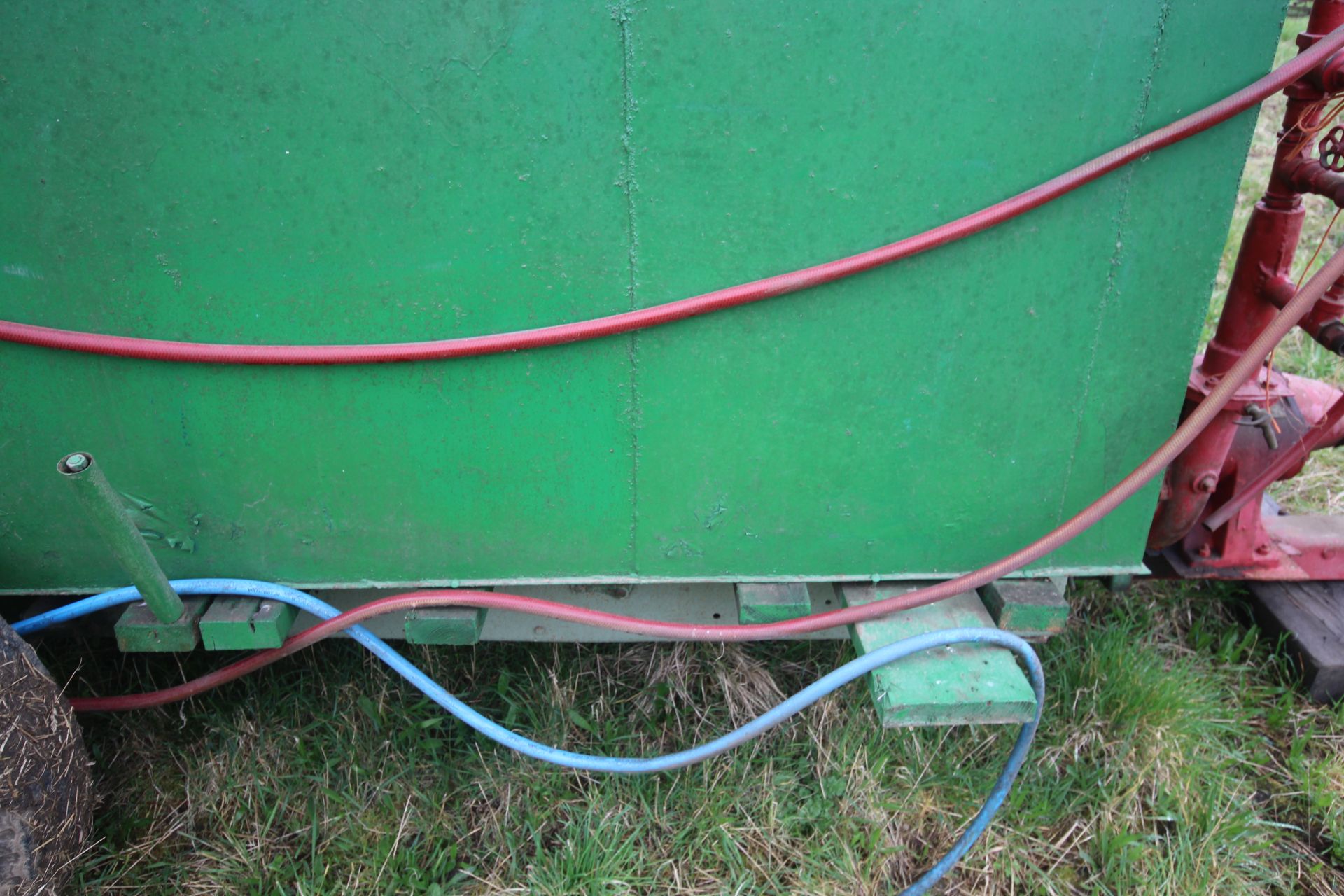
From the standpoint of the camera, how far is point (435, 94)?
1753mm

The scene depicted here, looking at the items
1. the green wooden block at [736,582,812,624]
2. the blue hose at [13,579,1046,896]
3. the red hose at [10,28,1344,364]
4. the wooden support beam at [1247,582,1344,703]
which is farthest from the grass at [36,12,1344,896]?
the red hose at [10,28,1344,364]

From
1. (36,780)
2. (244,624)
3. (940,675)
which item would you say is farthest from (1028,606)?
(36,780)

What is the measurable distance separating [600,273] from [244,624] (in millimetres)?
1144

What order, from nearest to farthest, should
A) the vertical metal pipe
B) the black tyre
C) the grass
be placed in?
the vertical metal pipe < the black tyre < the grass

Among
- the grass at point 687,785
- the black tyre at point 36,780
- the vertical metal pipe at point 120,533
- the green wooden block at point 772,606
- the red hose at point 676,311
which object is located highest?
the red hose at point 676,311

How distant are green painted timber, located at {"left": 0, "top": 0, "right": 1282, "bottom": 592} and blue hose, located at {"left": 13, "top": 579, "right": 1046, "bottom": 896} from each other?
81 millimetres

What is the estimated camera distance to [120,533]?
1789 millimetres

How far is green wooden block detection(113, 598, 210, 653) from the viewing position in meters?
2.12

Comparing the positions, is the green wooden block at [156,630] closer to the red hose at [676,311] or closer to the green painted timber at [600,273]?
the green painted timber at [600,273]

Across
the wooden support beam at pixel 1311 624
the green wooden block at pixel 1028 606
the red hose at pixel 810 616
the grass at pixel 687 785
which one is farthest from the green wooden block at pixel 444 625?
the wooden support beam at pixel 1311 624

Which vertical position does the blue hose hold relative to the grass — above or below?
above

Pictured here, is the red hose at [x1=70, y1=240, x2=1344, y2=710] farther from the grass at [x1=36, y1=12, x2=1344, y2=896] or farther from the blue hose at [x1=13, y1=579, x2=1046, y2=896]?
the grass at [x1=36, y1=12, x2=1344, y2=896]

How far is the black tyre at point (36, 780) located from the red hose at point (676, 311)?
0.65 metres

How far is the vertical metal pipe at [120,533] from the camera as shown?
1.69m
